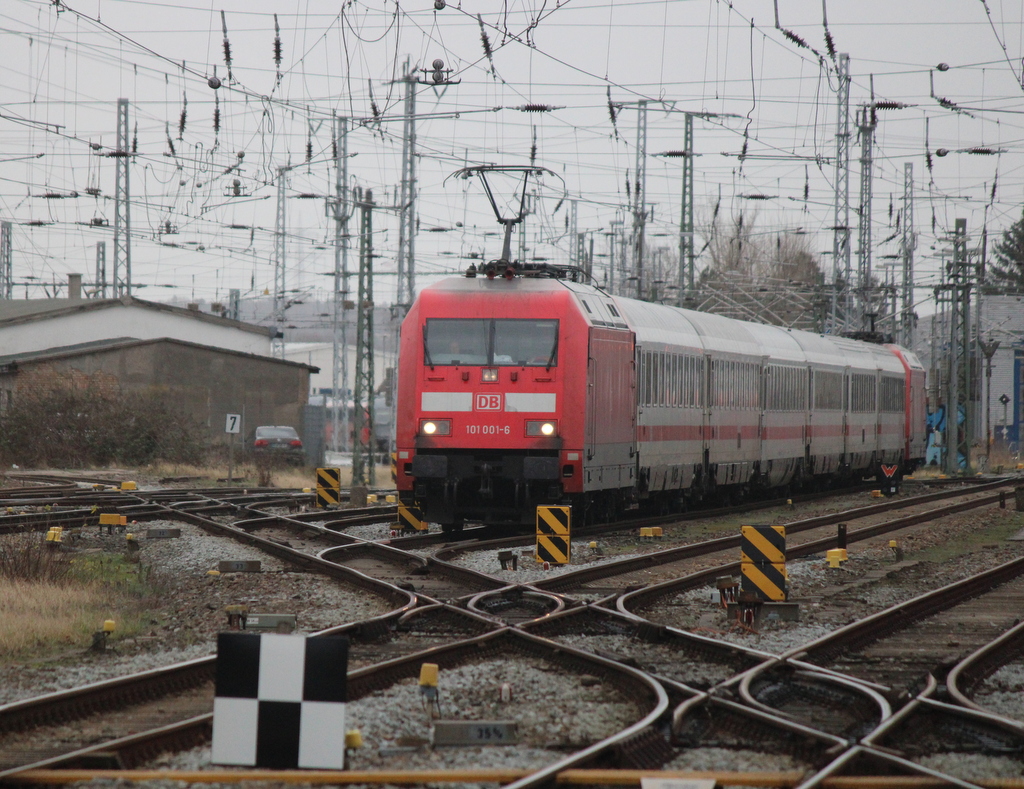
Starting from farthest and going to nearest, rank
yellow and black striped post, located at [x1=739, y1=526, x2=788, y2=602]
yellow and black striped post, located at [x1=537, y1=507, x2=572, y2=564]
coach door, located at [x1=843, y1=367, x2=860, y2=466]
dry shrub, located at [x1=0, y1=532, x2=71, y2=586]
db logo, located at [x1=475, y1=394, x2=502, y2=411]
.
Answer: coach door, located at [x1=843, y1=367, x2=860, y2=466], db logo, located at [x1=475, y1=394, x2=502, y2=411], yellow and black striped post, located at [x1=537, y1=507, x2=572, y2=564], dry shrub, located at [x1=0, y1=532, x2=71, y2=586], yellow and black striped post, located at [x1=739, y1=526, x2=788, y2=602]

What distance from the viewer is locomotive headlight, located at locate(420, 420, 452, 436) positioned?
16969 mm

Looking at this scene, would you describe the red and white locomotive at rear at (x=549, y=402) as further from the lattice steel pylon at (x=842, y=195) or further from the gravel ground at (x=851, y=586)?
the lattice steel pylon at (x=842, y=195)

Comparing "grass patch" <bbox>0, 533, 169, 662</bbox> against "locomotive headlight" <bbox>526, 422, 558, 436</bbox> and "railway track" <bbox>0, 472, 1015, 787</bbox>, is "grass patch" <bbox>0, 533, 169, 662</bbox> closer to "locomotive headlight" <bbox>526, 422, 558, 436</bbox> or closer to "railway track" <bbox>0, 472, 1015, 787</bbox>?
"railway track" <bbox>0, 472, 1015, 787</bbox>

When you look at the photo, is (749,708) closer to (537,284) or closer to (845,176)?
(537,284)

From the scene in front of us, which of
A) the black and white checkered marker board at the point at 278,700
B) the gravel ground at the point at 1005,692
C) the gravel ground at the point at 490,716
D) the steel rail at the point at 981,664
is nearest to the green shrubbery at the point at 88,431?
the gravel ground at the point at 490,716

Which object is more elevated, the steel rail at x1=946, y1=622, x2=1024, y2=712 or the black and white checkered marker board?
the black and white checkered marker board

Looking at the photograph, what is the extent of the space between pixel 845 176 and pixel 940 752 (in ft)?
111

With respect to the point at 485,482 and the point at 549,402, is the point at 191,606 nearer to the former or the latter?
the point at 485,482

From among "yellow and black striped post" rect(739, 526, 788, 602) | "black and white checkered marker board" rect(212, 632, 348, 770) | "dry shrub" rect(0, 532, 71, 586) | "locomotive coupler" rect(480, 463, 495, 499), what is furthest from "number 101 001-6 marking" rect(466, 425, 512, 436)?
"black and white checkered marker board" rect(212, 632, 348, 770)

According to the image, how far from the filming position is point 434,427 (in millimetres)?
17016

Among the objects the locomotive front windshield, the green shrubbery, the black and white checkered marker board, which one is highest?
the locomotive front windshield

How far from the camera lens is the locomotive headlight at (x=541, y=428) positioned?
16.8 m

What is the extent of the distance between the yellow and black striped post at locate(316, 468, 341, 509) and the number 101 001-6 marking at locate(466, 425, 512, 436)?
617cm

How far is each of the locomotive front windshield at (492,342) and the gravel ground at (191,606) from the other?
348cm
